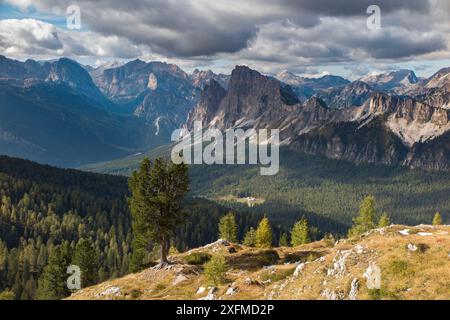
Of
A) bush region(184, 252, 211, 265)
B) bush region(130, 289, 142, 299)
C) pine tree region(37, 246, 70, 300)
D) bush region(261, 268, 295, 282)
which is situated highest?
→ bush region(261, 268, 295, 282)

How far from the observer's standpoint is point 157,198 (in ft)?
228

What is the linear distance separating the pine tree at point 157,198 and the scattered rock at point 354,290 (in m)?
34.8

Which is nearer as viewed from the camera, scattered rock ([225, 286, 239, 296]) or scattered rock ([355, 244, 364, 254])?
scattered rock ([355, 244, 364, 254])

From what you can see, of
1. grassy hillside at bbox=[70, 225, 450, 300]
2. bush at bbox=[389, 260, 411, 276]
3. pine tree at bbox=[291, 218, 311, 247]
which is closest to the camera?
grassy hillside at bbox=[70, 225, 450, 300]

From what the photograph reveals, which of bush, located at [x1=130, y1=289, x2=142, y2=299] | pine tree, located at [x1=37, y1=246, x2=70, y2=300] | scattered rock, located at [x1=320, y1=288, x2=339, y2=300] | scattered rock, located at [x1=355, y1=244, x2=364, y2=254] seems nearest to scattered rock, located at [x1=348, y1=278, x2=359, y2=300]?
scattered rock, located at [x1=320, y1=288, x2=339, y2=300]

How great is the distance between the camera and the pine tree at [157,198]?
6988cm

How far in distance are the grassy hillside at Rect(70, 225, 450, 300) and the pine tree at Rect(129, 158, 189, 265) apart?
6.95 metres

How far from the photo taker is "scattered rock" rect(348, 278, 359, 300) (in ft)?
138

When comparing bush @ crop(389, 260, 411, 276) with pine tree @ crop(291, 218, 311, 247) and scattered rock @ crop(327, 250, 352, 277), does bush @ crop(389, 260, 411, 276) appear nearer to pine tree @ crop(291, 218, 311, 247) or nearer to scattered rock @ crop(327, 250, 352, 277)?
scattered rock @ crop(327, 250, 352, 277)

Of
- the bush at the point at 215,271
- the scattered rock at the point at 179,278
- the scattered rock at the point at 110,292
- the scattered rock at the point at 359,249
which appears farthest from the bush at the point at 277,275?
the scattered rock at the point at 110,292

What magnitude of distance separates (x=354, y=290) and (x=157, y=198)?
36469 mm
